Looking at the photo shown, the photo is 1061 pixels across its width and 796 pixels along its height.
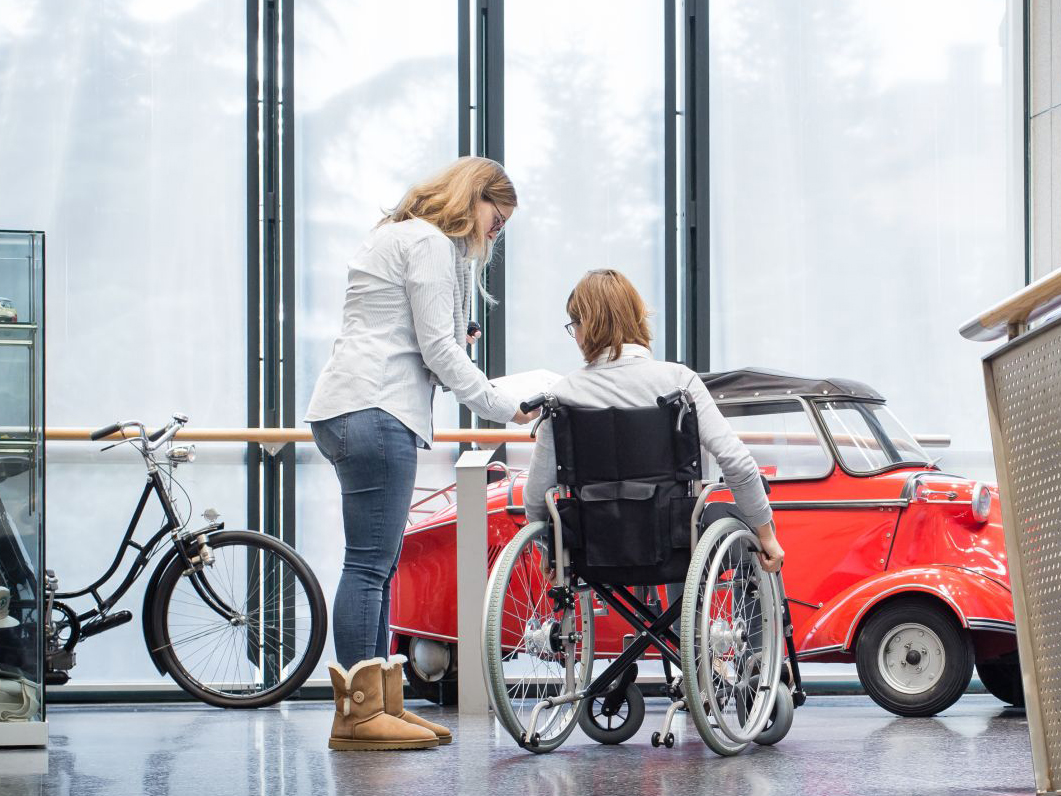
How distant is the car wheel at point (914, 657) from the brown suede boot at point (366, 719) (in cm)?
168

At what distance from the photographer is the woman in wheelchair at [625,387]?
2900 millimetres

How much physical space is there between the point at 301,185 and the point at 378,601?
316 centimetres

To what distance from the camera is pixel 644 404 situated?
2.95 metres

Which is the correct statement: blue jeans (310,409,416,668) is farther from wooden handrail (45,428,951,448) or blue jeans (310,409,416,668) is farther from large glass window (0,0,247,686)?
large glass window (0,0,247,686)


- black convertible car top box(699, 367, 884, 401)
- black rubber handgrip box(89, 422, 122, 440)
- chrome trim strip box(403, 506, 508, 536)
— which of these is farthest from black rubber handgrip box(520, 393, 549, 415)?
black rubber handgrip box(89, 422, 122, 440)

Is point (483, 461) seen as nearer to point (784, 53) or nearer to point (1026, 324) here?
point (1026, 324)

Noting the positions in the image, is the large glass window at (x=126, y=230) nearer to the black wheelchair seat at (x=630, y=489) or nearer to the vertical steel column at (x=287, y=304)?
the vertical steel column at (x=287, y=304)

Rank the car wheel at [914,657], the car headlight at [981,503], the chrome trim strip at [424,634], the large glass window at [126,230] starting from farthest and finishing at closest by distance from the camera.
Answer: the large glass window at [126,230], the chrome trim strip at [424,634], the car headlight at [981,503], the car wheel at [914,657]

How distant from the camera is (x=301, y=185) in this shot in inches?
219

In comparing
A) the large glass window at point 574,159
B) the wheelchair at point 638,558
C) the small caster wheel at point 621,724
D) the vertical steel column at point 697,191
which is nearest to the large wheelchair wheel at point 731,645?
the wheelchair at point 638,558

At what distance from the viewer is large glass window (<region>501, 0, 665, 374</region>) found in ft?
19.0

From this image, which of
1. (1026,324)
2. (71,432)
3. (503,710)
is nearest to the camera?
(1026,324)

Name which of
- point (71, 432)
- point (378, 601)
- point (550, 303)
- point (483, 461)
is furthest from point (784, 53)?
point (378, 601)

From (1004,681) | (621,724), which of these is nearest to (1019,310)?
(621,724)
